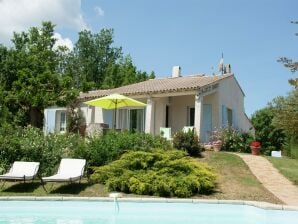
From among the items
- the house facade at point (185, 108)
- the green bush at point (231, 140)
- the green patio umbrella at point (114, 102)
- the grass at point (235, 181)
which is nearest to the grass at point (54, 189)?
the grass at point (235, 181)

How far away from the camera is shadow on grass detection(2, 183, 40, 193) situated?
46.6ft

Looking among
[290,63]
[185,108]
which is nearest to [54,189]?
[290,63]

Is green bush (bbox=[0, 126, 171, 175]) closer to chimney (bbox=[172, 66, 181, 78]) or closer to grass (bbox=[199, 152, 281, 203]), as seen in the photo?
grass (bbox=[199, 152, 281, 203])

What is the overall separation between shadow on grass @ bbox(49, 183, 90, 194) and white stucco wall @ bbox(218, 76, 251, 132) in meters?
13.0

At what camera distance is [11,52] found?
112 ft

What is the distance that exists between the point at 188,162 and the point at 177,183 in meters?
1.50

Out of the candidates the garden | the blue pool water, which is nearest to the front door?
the garden

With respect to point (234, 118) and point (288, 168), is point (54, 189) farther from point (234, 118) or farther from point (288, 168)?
point (234, 118)

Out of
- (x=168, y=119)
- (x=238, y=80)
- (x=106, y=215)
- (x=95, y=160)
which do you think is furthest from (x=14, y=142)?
(x=238, y=80)

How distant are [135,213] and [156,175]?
7.04 feet

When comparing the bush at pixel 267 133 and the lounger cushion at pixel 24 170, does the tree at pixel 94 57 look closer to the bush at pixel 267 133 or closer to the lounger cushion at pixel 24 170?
the bush at pixel 267 133

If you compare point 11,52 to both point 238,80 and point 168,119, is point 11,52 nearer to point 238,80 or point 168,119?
point 168,119

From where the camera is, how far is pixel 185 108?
28.0 metres

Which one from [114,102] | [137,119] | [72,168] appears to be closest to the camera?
[72,168]
